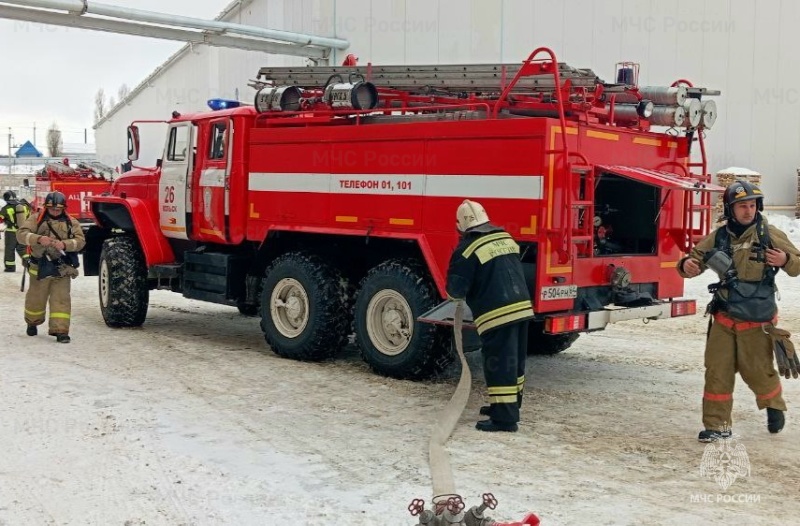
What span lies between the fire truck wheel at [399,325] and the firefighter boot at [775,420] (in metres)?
2.72

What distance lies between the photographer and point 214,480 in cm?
501

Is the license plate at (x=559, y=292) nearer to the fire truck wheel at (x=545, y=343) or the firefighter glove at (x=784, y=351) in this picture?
the firefighter glove at (x=784, y=351)

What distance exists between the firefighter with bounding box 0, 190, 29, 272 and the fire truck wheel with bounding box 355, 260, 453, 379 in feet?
32.7

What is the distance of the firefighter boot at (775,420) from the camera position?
6.07 meters

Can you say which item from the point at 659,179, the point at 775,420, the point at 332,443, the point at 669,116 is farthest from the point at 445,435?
the point at 669,116

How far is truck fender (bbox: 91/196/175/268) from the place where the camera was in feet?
34.7

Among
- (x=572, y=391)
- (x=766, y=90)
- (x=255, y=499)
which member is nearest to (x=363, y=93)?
(x=572, y=391)

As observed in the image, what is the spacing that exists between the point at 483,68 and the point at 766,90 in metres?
16.0

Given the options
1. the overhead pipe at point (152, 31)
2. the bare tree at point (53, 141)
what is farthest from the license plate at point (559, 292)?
the bare tree at point (53, 141)

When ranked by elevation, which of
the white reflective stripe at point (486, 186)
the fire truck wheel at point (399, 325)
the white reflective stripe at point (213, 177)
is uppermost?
the white reflective stripe at point (213, 177)

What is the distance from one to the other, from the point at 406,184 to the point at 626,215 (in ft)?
7.17

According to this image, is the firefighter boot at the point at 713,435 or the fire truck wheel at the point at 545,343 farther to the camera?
the fire truck wheel at the point at 545,343

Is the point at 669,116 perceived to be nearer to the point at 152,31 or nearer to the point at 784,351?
the point at 784,351

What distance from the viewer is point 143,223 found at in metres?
10.7
